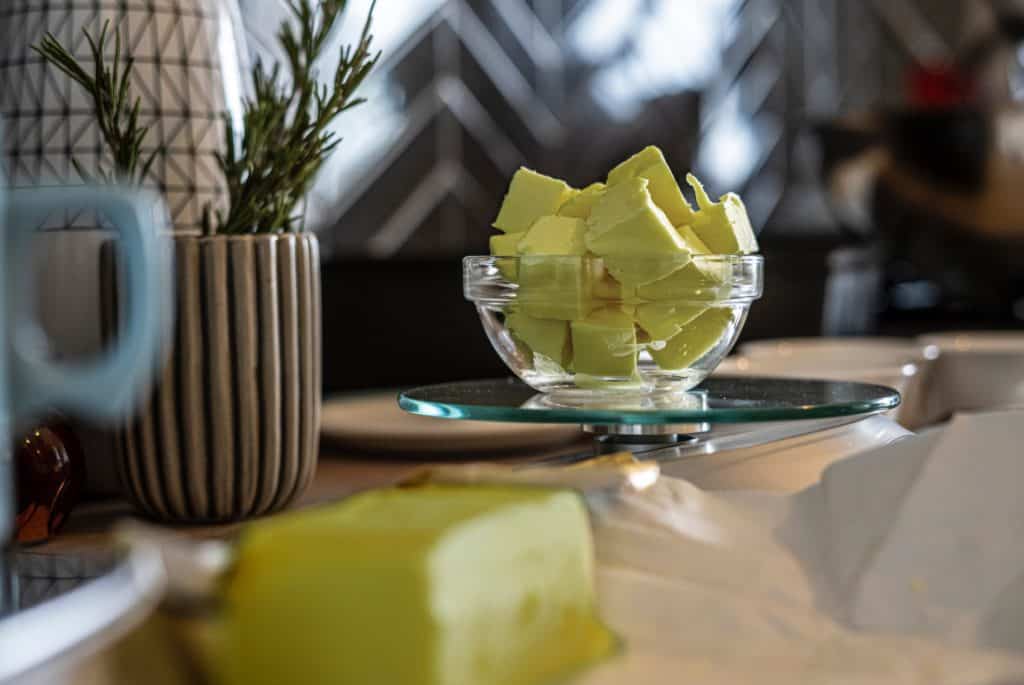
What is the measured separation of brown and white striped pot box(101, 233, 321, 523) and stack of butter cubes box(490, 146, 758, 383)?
89 millimetres

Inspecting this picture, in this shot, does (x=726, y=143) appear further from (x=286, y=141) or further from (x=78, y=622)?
(x=78, y=622)

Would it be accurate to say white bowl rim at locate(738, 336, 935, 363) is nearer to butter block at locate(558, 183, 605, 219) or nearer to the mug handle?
butter block at locate(558, 183, 605, 219)

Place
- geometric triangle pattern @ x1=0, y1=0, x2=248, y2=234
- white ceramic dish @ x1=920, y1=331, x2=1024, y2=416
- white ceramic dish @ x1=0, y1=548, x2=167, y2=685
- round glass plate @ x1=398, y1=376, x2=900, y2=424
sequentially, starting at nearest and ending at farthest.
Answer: white ceramic dish @ x1=0, y1=548, x2=167, y2=685, round glass plate @ x1=398, y1=376, x2=900, y2=424, geometric triangle pattern @ x1=0, y1=0, x2=248, y2=234, white ceramic dish @ x1=920, y1=331, x2=1024, y2=416

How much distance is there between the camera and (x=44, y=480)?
42 centimetres

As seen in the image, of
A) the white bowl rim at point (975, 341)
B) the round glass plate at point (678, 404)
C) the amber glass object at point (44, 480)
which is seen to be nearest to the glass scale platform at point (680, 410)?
the round glass plate at point (678, 404)

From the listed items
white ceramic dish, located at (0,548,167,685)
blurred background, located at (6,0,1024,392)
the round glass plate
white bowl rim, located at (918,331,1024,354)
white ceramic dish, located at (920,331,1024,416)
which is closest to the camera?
white ceramic dish, located at (0,548,167,685)

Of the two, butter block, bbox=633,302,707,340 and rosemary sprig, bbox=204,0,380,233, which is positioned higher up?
rosemary sprig, bbox=204,0,380,233

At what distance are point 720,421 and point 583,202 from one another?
105 mm

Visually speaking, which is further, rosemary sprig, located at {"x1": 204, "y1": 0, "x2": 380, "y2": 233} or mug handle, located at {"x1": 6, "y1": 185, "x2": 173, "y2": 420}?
rosemary sprig, located at {"x1": 204, "y1": 0, "x2": 380, "y2": 233}

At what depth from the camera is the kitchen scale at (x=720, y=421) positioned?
399 millimetres

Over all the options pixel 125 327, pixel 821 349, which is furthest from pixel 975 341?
pixel 125 327

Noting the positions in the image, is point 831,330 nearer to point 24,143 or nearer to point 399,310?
point 399,310

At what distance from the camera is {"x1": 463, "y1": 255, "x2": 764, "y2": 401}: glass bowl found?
44 centimetres

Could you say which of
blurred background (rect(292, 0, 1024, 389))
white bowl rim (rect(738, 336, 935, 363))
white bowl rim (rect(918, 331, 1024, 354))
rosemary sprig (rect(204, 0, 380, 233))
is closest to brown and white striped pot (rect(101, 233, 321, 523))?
rosemary sprig (rect(204, 0, 380, 233))
